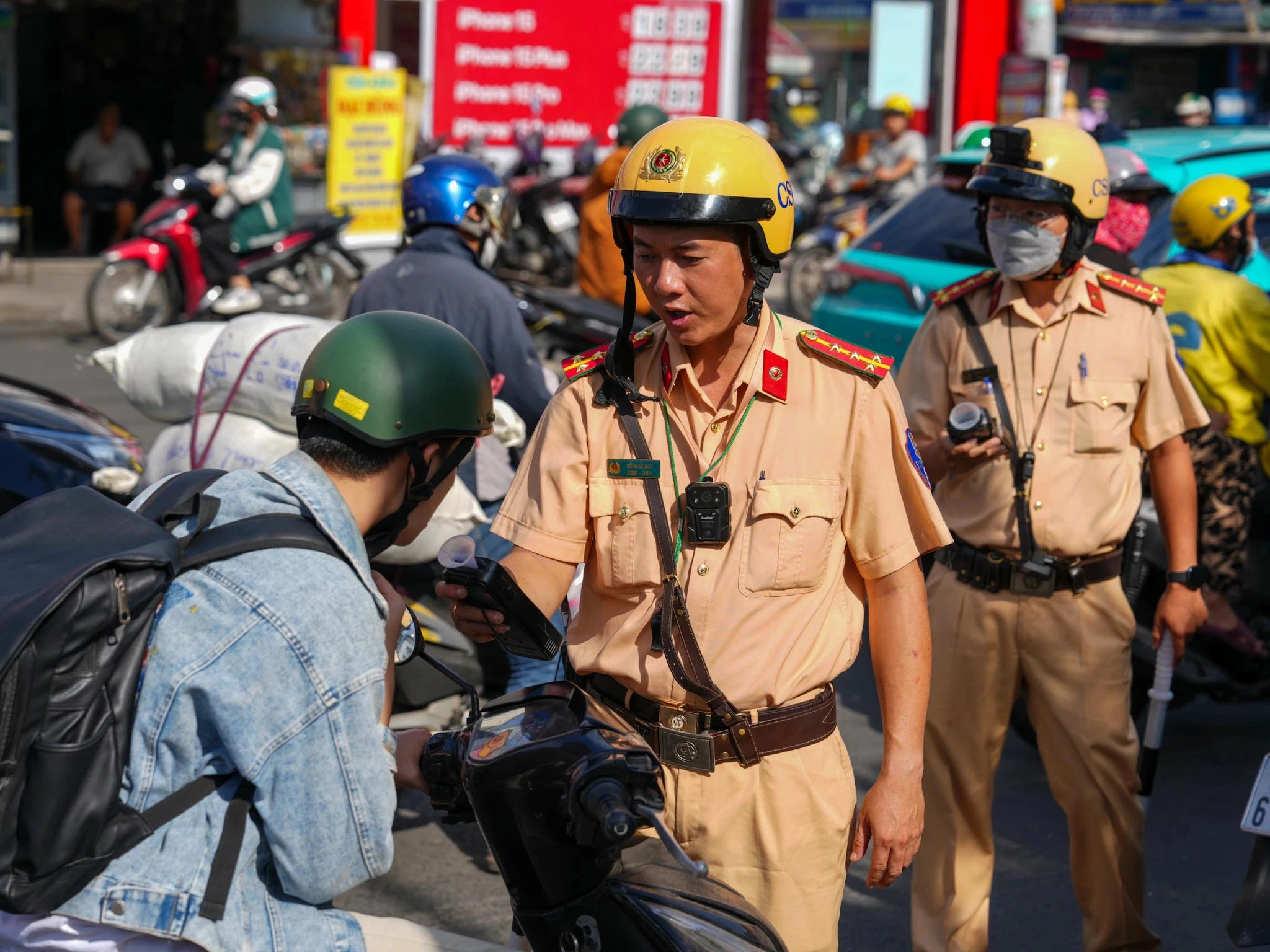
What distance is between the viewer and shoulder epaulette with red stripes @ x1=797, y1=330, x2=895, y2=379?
2596mm

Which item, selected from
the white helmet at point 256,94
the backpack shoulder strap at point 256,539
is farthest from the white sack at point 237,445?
the white helmet at point 256,94

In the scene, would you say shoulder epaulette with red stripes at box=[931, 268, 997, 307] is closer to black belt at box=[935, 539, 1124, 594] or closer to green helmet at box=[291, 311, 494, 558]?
black belt at box=[935, 539, 1124, 594]

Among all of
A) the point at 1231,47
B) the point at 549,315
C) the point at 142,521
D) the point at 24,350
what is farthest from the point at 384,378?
the point at 1231,47

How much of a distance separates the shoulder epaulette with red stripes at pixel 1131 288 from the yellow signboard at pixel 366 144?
10440mm

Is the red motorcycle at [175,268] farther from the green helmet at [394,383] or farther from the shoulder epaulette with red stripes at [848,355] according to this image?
the green helmet at [394,383]

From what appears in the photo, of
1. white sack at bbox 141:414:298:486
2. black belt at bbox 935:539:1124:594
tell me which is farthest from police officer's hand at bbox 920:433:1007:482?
white sack at bbox 141:414:298:486

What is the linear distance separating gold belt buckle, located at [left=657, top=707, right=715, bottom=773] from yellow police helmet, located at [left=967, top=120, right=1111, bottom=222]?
5.50 ft

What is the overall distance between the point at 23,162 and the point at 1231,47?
65.1 ft

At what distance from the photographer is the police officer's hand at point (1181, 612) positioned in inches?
148

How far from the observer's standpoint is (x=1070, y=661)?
11.9 feet

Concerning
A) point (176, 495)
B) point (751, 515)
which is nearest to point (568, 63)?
point (751, 515)

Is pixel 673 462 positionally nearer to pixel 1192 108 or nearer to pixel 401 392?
pixel 401 392

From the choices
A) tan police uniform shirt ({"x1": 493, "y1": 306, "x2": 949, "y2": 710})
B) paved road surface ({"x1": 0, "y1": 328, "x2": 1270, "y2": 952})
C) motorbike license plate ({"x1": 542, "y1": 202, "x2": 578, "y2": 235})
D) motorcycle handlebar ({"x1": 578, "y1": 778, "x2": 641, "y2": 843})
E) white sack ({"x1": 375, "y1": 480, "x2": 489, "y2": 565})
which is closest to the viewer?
motorcycle handlebar ({"x1": 578, "y1": 778, "x2": 641, "y2": 843})

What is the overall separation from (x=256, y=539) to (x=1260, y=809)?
2.14 m
